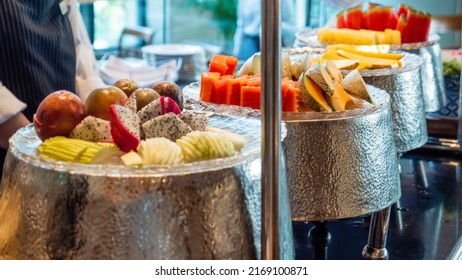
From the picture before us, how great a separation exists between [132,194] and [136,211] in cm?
2

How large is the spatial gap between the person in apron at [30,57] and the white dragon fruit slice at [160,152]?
1013 millimetres

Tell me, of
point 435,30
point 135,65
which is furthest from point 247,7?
point 435,30

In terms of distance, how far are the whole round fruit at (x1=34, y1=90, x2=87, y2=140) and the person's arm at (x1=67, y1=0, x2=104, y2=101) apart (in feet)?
4.04

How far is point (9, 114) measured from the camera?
5.90 ft

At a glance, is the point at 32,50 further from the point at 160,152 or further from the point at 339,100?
the point at 160,152

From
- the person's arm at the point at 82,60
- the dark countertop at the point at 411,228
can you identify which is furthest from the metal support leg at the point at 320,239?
the person's arm at the point at 82,60

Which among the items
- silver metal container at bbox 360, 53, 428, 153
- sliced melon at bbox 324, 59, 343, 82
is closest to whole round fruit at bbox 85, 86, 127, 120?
sliced melon at bbox 324, 59, 343, 82

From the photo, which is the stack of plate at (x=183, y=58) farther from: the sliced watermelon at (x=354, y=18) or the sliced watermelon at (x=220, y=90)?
the sliced watermelon at (x=220, y=90)

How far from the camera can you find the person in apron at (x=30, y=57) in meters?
1.83

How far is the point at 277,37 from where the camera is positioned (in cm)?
69

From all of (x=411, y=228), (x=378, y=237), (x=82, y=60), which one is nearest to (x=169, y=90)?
(x=378, y=237)

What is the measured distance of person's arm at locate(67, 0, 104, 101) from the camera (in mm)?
2154
